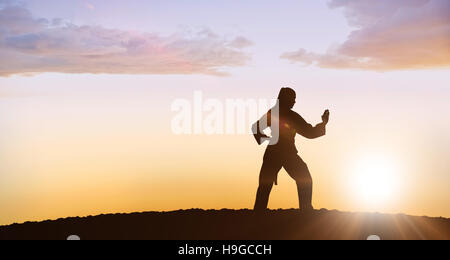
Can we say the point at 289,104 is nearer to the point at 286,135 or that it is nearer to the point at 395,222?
the point at 286,135

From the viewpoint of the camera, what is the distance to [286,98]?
13.9 meters

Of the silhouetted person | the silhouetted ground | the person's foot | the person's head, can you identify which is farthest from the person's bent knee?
the person's head

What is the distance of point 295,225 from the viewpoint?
12633 millimetres

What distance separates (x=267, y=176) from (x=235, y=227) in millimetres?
1646

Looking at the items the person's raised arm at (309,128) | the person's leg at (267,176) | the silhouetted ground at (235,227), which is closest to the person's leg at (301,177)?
the person's leg at (267,176)

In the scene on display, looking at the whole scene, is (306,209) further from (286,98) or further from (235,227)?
(286,98)

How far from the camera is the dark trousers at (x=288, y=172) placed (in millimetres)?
13703

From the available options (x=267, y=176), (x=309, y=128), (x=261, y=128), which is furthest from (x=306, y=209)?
(x=261, y=128)

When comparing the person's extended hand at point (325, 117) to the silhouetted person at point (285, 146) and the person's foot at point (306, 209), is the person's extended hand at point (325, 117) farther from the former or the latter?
the person's foot at point (306, 209)

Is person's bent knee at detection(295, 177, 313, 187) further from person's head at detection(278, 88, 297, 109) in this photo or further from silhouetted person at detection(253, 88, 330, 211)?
person's head at detection(278, 88, 297, 109)

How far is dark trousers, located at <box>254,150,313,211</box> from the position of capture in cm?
1370
